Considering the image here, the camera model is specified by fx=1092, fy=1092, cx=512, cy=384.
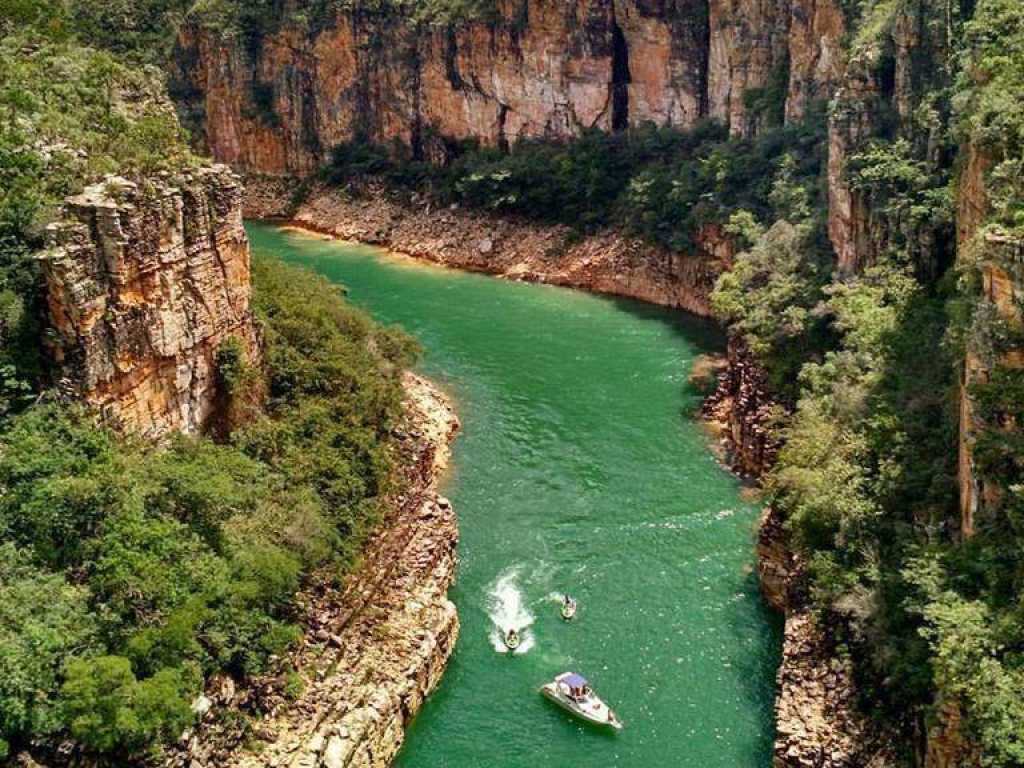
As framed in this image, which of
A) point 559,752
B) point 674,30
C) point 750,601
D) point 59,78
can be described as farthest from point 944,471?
point 674,30

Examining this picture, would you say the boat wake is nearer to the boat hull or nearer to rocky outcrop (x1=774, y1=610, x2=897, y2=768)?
the boat hull

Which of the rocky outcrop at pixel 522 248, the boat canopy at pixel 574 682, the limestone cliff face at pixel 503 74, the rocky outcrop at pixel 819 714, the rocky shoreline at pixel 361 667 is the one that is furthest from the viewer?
the limestone cliff face at pixel 503 74

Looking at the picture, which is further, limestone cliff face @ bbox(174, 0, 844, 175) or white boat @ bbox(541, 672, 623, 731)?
limestone cliff face @ bbox(174, 0, 844, 175)

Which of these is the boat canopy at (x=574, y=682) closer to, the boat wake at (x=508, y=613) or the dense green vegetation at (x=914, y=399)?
the boat wake at (x=508, y=613)

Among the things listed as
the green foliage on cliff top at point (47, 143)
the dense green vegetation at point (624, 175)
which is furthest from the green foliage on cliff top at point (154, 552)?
the dense green vegetation at point (624, 175)

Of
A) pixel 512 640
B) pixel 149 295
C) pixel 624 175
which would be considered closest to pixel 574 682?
pixel 512 640

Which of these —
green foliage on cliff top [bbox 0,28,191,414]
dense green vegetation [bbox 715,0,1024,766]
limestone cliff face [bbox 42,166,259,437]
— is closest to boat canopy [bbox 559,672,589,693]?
dense green vegetation [bbox 715,0,1024,766]
